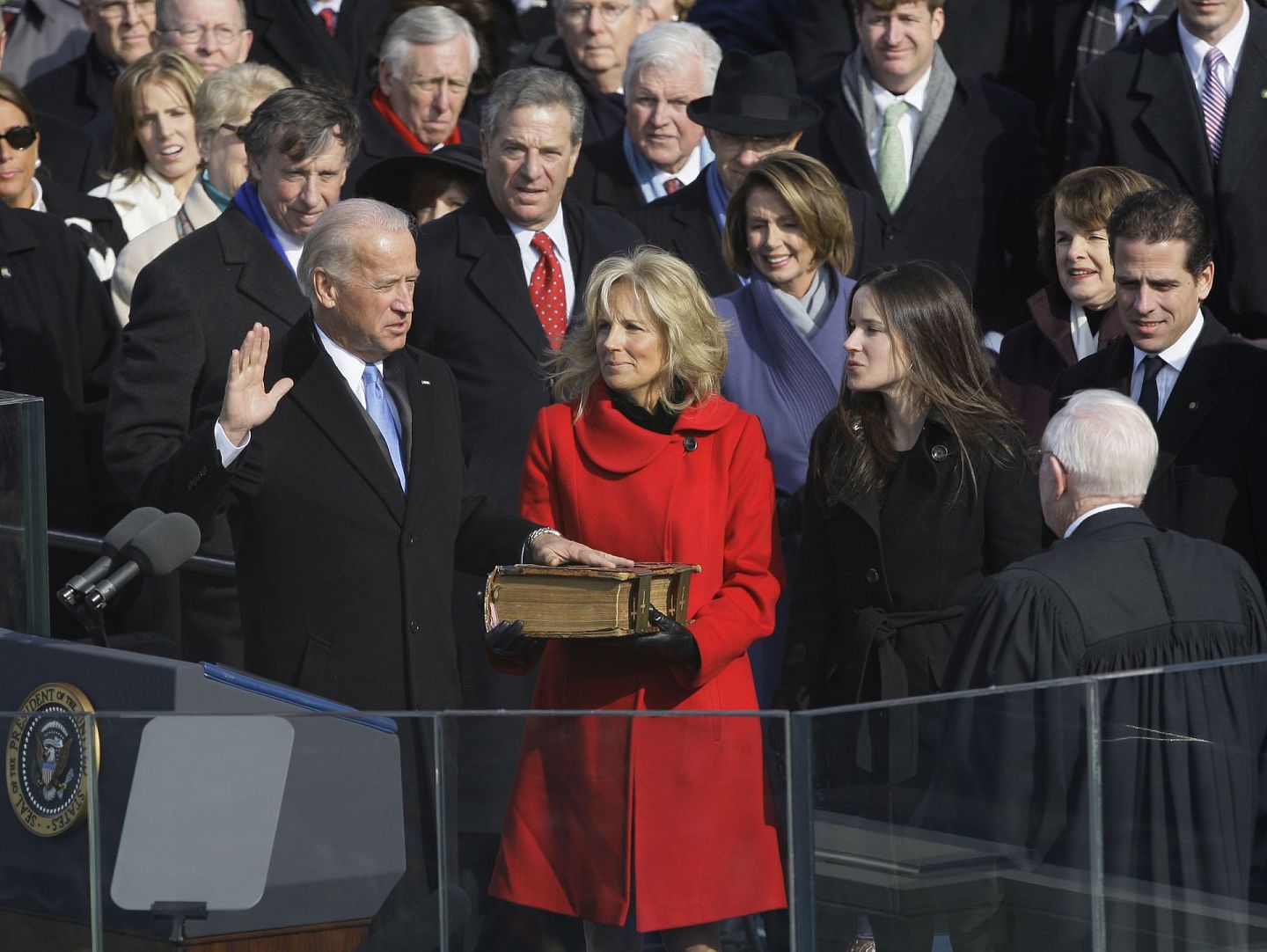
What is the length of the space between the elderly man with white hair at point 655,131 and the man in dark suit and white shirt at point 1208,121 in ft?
4.61

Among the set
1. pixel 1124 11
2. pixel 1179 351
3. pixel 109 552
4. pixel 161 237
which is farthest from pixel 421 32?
pixel 109 552

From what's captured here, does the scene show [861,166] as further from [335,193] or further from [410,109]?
[335,193]

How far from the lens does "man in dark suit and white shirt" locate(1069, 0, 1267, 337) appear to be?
6.77 meters

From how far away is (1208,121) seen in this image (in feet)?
22.7

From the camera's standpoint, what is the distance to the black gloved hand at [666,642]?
4359 millimetres

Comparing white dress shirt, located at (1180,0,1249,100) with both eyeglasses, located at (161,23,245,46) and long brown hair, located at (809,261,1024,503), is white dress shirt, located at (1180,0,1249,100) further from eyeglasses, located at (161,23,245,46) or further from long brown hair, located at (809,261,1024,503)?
eyeglasses, located at (161,23,245,46)

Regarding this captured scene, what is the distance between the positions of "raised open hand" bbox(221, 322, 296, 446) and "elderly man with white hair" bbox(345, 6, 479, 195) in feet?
10.7

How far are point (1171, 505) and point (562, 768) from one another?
245 cm

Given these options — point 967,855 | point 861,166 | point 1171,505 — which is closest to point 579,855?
point 967,855

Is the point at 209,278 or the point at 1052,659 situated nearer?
the point at 1052,659

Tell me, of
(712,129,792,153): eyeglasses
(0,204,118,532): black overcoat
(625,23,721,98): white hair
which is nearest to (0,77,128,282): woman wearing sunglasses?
(0,204,118,532): black overcoat

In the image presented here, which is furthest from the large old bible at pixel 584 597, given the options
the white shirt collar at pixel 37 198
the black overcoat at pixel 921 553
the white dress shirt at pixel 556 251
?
the white shirt collar at pixel 37 198

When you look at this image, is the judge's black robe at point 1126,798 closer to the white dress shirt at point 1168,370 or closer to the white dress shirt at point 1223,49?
the white dress shirt at point 1168,370

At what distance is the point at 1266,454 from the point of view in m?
Result: 5.22
